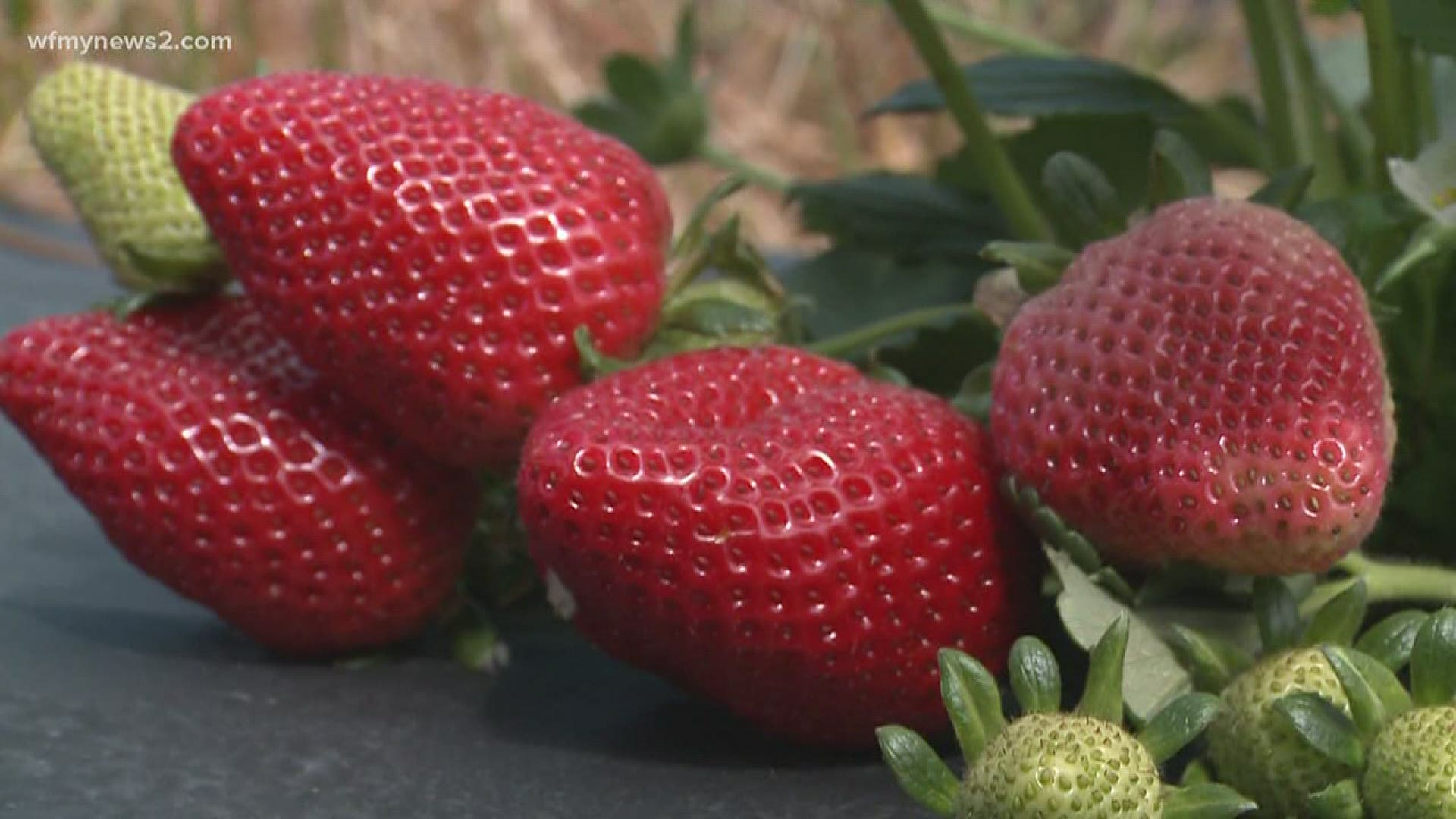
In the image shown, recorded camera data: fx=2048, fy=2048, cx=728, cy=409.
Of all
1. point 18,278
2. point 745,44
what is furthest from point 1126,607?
point 745,44

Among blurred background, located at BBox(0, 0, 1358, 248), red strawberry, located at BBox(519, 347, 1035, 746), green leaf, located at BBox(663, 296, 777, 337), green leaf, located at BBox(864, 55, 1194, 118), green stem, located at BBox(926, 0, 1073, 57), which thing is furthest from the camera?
blurred background, located at BBox(0, 0, 1358, 248)

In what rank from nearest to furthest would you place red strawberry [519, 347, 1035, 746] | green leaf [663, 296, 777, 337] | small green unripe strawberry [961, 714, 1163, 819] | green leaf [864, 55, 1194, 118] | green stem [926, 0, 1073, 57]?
small green unripe strawberry [961, 714, 1163, 819] → red strawberry [519, 347, 1035, 746] → green leaf [663, 296, 777, 337] → green leaf [864, 55, 1194, 118] → green stem [926, 0, 1073, 57]

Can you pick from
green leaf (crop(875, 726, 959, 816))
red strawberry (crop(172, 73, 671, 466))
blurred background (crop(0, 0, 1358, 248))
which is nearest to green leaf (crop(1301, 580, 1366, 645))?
green leaf (crop(875, 726, 959, 816))

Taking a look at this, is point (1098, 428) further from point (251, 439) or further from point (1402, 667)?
point (251, 439)

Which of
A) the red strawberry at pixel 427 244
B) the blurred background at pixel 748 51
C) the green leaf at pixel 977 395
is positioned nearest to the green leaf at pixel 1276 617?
the green leaf at pixel 977 395

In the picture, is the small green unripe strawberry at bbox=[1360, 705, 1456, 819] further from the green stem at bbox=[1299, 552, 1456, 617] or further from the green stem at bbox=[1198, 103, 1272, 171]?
the green stem at bbox=[1198, 103, 1272, 171]

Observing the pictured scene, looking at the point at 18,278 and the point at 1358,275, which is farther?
the point at 18,278

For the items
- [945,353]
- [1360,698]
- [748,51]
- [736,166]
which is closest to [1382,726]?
[1360,698]
